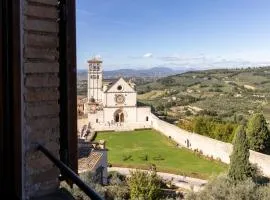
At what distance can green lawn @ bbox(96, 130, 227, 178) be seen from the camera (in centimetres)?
2088

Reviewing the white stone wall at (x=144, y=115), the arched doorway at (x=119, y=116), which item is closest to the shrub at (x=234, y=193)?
the white stone wall at (x=144, y=115)

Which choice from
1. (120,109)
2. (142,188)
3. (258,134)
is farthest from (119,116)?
(142,188)

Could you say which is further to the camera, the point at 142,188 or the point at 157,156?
the point at 157,156

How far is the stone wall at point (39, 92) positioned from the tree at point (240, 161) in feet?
38.7

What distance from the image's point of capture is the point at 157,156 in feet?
79.8

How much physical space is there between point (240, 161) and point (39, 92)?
1296cm

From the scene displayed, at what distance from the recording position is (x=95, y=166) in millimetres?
13922

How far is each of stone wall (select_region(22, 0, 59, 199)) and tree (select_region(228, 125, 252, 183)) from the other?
38.7 feet

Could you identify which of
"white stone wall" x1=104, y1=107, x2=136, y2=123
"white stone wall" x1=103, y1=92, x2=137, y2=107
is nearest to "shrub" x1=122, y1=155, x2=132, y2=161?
"white stone wall" x1=104, y1=107, x2=136, y2=123

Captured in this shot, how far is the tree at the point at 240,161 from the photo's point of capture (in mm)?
13891

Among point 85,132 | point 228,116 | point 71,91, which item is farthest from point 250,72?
point 71,91

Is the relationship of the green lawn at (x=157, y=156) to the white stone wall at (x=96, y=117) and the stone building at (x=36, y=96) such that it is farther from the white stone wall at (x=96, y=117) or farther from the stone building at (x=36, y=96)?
the stone building at (x=36, y=96)

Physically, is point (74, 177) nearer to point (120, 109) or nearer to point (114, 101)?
point (114, 101)

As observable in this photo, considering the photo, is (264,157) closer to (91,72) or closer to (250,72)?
(91,72)
